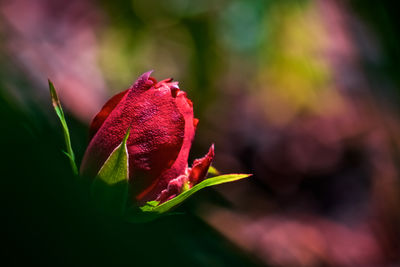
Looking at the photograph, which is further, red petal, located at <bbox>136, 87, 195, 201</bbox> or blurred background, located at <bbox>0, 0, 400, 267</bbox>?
blurred background, located at <bbox>0, 0, 400, 267</bbox>

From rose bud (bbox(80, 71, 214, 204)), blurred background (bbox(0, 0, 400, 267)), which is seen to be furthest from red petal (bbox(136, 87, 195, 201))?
blurred background (bbox(0, 0, 400, 267))

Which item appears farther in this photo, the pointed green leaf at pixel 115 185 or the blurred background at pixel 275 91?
the blurred background at pixel 275 91

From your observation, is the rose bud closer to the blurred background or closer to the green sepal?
the green sepal

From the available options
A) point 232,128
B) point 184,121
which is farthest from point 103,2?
point 184,121

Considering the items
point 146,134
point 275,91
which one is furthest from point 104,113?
point 275,91

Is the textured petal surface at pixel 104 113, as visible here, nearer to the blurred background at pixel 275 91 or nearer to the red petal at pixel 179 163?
the red petal at pixel 179 163

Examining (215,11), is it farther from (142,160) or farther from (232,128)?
(142,160)

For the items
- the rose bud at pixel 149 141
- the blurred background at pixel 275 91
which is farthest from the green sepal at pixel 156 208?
the blurred background at pixel 275 91
